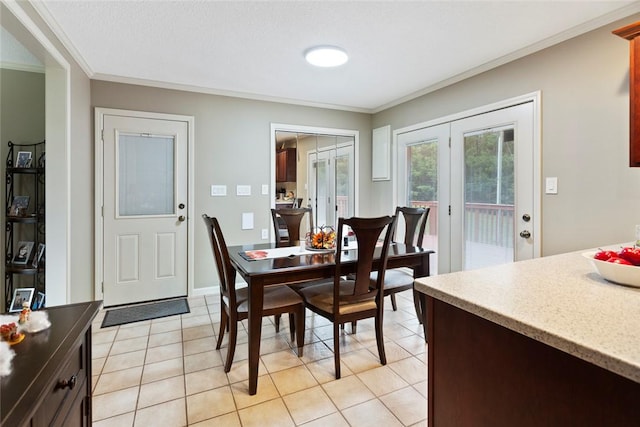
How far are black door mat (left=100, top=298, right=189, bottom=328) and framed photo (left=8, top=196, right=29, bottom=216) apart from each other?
3.85ft

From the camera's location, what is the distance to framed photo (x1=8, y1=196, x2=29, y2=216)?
2.78 meters

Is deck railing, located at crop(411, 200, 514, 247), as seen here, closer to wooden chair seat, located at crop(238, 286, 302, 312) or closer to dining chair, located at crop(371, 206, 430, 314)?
dining chair, located at crop(371, 206, 430, 314)

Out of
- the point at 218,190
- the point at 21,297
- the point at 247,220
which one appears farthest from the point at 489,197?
the point at 21,297

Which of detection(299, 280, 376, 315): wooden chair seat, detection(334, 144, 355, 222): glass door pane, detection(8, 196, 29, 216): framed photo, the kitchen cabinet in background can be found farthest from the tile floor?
the kitchen cabinet in background

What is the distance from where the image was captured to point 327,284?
8.13ft

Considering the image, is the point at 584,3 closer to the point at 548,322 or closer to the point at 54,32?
the point at 548,322

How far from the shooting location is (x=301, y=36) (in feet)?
7.88

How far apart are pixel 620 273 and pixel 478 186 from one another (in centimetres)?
223

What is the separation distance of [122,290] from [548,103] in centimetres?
431

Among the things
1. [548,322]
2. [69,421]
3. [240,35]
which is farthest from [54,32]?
[548,322]

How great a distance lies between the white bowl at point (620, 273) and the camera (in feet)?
3.24

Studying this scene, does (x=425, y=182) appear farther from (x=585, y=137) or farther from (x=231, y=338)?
(x=231, y=338)

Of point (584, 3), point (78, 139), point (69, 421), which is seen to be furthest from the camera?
point (78, 139)

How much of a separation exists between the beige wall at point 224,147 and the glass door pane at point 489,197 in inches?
84.0
